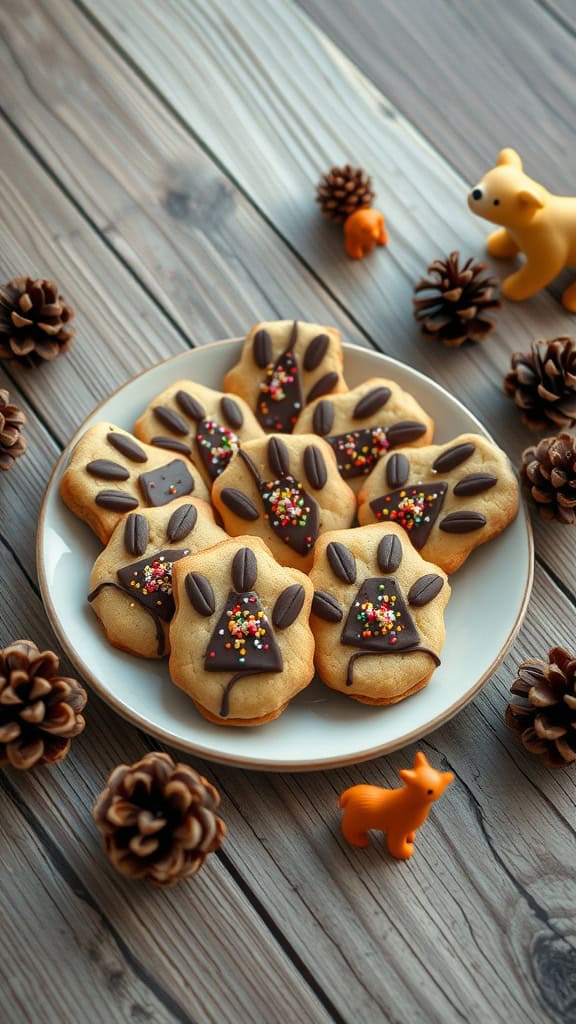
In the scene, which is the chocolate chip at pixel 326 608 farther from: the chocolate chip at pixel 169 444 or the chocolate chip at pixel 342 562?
the chocolate chip at pixel 169 444

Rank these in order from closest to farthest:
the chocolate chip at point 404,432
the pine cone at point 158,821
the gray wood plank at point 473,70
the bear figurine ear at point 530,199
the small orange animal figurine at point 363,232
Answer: the pine cone at point 158,821 < the chocolate chip at point 404,432 < the bear figurine ear at point 530,199 < the small orange animal figurine at point 363,232 < the gray wood plank at point 473,70

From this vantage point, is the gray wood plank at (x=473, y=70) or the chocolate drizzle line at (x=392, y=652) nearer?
the chocolate drizzle line at (x=392, y=652)

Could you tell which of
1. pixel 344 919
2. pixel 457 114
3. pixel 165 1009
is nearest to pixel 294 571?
pixel 344 919

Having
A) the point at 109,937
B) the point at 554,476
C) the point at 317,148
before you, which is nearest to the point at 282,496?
the point at 554,476

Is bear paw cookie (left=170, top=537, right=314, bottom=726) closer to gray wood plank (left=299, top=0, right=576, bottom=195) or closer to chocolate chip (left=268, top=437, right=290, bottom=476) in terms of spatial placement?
chocolate chip (left=268, top=437, right=290, bottom=476)

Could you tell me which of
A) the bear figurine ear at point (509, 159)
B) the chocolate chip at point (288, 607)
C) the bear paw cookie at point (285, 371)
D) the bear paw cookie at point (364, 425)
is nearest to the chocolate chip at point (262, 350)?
the bear paw cookie at point (285, 371)

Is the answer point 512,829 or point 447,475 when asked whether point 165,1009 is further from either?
point 447,475

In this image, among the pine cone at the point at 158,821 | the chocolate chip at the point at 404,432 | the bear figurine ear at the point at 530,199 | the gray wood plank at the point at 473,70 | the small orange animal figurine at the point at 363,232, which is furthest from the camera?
the gray wood plank at the point at 473,70
